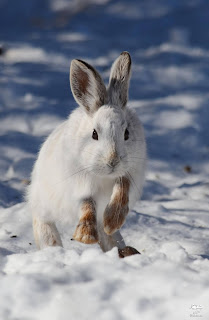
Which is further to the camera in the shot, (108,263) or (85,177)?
(85,177)

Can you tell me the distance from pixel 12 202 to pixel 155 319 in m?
2.93

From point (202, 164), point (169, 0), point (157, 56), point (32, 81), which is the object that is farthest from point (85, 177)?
point (169, 0)

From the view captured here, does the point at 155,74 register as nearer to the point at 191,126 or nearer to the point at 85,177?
the point at 191,126

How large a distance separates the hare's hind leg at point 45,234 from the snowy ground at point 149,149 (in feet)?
0.52

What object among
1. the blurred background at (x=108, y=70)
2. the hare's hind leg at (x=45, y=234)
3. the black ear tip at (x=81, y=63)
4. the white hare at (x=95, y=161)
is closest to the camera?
the white hare at (x=95, y=161)

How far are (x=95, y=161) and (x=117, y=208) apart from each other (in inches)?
13.3

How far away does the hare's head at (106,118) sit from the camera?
3.41 m

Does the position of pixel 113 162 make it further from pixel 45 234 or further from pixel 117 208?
pixel 45 234

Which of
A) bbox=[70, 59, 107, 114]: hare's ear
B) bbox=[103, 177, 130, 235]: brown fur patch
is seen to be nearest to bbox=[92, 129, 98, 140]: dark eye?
bbox=[70, 59, 107, 114]: hare's ear

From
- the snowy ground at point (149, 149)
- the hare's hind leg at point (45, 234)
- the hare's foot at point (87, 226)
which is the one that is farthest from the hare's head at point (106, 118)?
the hare's hind leg at point (45, 234)

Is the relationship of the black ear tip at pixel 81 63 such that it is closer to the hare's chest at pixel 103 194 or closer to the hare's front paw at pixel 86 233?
the hare's chest at pixel 103 194

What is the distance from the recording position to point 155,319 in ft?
8.09

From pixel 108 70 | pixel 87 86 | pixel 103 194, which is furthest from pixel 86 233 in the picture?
pixel 108 70

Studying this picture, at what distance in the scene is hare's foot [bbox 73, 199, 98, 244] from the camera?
135 inches
